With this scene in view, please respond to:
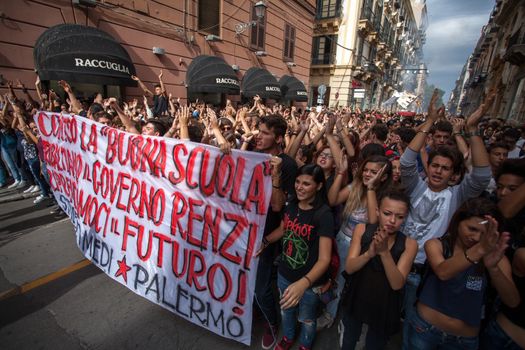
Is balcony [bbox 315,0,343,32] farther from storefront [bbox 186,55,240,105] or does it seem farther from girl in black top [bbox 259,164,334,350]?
girl in black top [bbox 259,164,334,350]

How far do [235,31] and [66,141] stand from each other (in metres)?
10.5

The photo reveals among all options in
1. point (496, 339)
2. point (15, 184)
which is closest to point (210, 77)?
point (15, 184)

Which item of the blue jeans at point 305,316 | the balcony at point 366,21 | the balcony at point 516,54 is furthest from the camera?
the balcony at point 366,21

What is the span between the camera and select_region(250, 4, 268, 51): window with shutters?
1282cm

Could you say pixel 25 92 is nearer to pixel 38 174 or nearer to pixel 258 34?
pixel 38 174

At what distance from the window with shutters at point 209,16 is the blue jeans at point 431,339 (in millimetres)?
11543

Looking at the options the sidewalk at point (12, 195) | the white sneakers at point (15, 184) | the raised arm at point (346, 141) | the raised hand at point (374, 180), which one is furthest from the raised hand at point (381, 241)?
the white sneakers at point (15, 184)

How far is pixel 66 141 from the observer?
3.36 m

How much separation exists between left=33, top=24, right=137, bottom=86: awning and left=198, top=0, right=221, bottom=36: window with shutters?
14.7 feet

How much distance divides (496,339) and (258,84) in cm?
1224

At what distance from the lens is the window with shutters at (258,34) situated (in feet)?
42.1

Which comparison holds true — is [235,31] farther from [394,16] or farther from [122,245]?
[394,16]

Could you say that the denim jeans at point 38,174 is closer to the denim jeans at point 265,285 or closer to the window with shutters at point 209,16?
the denim jeans at point 265,285

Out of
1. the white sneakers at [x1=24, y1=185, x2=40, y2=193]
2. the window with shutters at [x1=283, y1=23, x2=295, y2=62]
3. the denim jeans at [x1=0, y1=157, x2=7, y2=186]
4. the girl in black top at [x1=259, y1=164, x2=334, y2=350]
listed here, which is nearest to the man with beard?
the girl in black top at [x1=259, y1=164, x2=334, y2=350]
